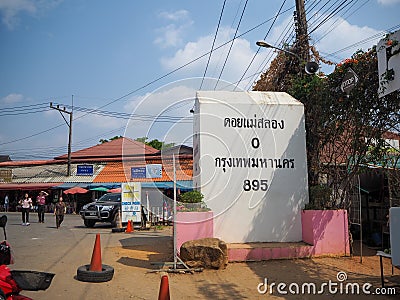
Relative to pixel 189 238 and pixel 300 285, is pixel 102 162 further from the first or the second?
pixel 300 285

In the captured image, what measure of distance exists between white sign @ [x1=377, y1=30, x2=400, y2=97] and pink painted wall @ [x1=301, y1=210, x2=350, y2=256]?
10.5ft

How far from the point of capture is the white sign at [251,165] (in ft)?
31.2

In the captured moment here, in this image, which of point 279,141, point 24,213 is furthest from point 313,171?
point 24,213

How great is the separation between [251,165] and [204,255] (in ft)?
9.42

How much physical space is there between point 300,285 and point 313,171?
4311 millimetres

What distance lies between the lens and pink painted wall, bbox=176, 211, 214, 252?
28.2 ft

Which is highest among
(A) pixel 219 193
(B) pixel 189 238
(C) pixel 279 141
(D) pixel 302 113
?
(D) pixel 302 113

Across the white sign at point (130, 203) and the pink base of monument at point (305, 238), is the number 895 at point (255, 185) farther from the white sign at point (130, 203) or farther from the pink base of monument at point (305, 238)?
the white sign at point (130, 203)

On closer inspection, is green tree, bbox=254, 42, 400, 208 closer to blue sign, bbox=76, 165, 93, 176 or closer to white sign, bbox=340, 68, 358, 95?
white sign, bbox=340, 68, 358, 95

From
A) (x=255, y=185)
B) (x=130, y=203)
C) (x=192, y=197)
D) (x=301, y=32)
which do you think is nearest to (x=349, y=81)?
(x=255, y=185)

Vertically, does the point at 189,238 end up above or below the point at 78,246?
above

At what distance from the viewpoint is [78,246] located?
1148cm

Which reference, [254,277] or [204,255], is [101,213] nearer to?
[204,255]

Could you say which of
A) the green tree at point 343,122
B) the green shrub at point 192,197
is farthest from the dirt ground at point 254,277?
the green tree at point 343,122
